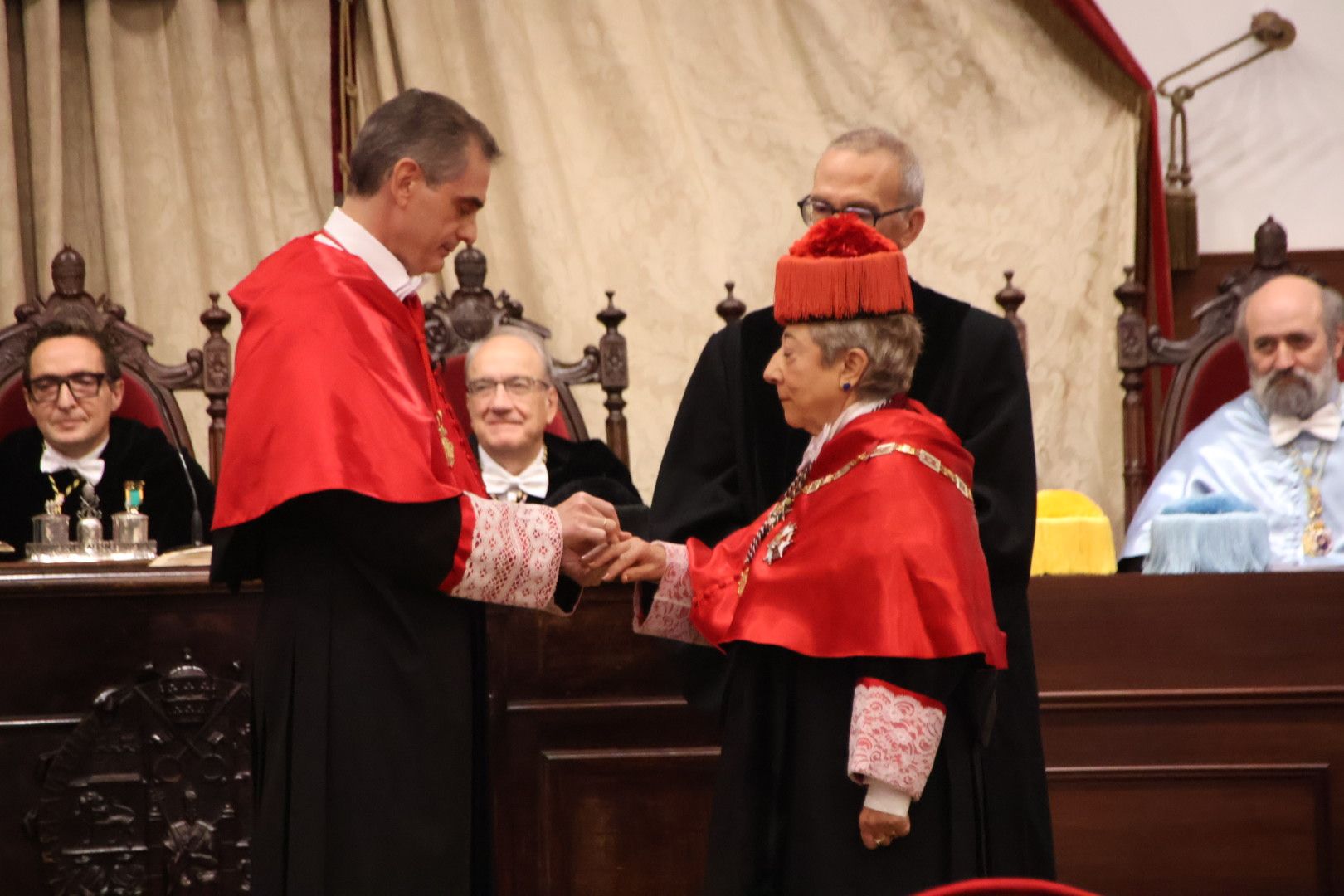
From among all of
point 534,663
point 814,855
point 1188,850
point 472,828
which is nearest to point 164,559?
point 534,663

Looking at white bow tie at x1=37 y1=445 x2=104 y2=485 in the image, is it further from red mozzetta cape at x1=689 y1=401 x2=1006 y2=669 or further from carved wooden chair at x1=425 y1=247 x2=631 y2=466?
red mozzetta cape at x1=689 y1=401 x2=1006 y2=669

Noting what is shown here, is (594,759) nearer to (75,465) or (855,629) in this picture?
(855,629)

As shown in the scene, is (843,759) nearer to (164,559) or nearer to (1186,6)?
(164,559)

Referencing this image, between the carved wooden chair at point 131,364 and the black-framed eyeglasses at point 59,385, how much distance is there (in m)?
0.26

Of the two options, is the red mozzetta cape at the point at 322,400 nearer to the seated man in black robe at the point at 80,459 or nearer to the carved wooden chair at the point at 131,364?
the seated man in black robe at the point at 80,459

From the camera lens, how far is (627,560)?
8.48 feet

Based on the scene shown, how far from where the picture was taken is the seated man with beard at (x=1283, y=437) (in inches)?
185

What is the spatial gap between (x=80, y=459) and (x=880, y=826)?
339cm

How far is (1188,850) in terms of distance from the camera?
11.8 feet

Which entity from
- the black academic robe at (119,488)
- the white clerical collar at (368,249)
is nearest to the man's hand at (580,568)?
the white clerical collar at (368,249)

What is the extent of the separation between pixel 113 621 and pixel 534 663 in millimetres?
931

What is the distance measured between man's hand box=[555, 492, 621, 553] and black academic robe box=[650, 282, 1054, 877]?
0.61ft

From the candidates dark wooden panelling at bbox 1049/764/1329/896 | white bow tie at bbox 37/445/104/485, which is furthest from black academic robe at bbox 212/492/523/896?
white bow tie at bbox 37/445/104/485

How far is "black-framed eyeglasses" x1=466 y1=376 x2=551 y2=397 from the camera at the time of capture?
4.50 metres
